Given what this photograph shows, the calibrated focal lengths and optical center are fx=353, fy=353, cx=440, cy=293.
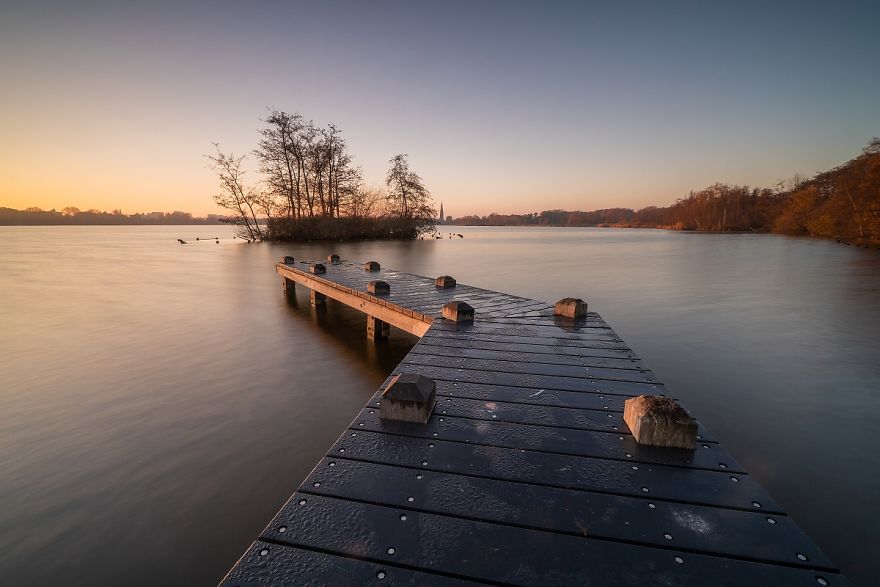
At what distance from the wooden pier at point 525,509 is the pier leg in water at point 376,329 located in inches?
217

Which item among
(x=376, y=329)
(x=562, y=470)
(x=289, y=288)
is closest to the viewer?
(x=562, y=470)

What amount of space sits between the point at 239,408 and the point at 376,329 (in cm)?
Answer: 364

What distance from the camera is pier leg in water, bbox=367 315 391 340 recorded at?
848 cm

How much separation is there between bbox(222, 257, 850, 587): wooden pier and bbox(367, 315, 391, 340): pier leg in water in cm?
551

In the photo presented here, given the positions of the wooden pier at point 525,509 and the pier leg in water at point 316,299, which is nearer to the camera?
the wooden pier at point 525,509

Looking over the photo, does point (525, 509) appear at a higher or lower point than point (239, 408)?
higher

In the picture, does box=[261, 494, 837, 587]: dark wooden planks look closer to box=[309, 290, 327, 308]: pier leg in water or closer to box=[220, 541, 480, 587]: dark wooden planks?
box=[220, 541, 480, 587]: dark wooden planks

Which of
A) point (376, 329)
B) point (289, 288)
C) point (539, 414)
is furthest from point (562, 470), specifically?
point (289, 288)

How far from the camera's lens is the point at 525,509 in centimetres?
179

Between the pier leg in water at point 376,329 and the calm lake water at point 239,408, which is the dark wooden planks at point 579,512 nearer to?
the calm lake water at point 239,408

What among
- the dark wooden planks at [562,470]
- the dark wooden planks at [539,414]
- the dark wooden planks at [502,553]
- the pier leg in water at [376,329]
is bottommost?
the pier leg in water at [376,329]

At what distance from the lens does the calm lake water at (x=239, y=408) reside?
313 centimetres

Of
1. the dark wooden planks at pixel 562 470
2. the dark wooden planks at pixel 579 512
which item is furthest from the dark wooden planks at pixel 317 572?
the dark wooden planks at pixel 562 470

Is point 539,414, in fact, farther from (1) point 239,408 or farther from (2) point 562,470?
(1) point 239,408
